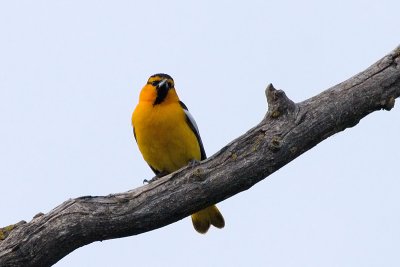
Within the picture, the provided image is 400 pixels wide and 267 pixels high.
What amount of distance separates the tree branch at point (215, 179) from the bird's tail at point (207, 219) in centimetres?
248

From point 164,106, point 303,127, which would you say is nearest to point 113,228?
point 303,127

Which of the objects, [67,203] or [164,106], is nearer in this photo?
[67,203]

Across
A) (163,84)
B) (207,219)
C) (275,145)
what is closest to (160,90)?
(163,84)

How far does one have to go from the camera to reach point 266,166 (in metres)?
6.15

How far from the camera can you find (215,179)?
20.2 feet

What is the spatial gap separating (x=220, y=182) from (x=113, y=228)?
978 mm

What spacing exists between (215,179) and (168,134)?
2.64 metres

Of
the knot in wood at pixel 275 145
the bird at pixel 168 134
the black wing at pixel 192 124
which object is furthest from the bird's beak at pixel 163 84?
the knot in wood at pixel 275 145

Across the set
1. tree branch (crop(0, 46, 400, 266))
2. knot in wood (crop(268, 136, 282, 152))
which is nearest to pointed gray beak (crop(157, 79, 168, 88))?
tree branch (crop(0, 46, 400, 266))

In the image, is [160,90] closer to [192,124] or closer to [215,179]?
[192,124]

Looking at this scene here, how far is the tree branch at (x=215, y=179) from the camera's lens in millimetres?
5750

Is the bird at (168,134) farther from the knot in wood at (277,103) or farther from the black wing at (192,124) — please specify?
the knot in wood at (277,103)

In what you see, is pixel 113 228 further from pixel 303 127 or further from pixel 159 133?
pixel 159 133

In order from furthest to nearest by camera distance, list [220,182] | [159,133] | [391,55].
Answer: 1. [159,133]
2. [391,55]
3. [220,182]
